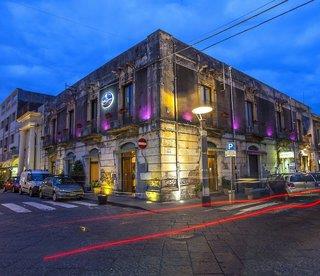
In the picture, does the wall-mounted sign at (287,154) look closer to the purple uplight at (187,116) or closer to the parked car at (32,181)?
the purple uplight at (187,116)

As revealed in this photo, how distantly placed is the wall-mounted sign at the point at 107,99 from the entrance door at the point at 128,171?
3974 mm

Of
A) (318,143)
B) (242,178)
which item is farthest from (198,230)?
(318,143)

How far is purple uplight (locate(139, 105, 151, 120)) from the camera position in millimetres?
17781

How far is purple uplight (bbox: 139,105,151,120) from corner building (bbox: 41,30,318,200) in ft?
0.20

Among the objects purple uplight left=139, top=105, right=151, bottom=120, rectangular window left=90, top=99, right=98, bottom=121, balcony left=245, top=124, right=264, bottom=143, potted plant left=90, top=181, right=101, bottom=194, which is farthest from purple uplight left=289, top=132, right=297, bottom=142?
potted plant left=90, top=181, right=101, bottom=194

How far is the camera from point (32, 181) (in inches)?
880

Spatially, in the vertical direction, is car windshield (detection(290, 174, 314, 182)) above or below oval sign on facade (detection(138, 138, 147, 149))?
below

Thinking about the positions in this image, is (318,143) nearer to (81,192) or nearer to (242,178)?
(242,178)

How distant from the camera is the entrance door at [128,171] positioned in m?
19.1

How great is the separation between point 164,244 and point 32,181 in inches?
703

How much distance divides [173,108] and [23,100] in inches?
1282

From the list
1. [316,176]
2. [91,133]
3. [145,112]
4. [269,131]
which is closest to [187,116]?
[145,112]

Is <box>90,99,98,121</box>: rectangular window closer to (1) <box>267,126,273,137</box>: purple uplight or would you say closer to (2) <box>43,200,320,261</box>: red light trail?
Result: (1) <box>267,126,273,137</box>: purple uplight

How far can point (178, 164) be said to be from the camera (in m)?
17.5
